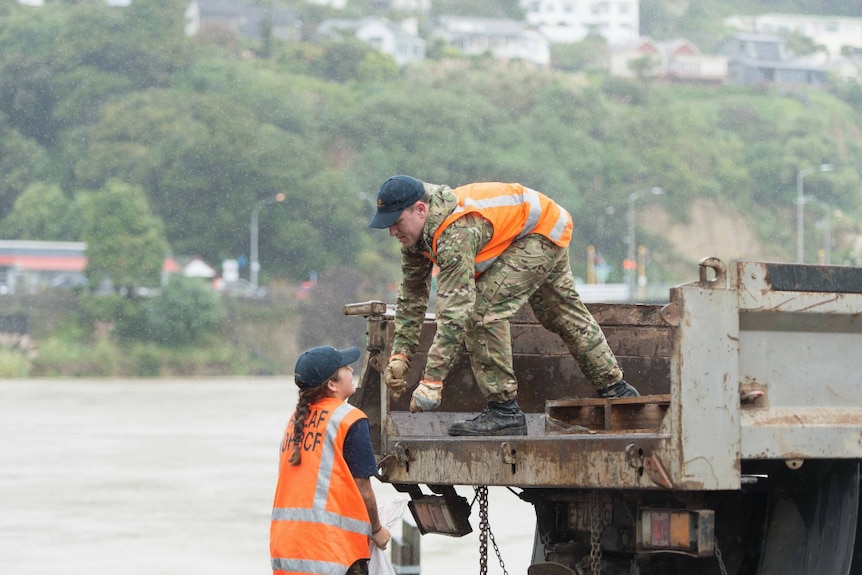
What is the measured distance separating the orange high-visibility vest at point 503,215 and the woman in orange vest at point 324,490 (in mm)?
998

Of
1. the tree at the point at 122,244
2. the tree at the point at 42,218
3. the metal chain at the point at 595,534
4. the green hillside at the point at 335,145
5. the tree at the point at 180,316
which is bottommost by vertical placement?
the metal chain at the point at 595,534

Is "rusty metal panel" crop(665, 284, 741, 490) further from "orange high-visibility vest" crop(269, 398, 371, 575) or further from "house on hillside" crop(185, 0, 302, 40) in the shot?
"house on hillside" crop(185, 0, 302, 40)

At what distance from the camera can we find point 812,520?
4.71m

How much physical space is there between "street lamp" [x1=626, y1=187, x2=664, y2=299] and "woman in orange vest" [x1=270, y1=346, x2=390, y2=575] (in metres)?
A: 86.5

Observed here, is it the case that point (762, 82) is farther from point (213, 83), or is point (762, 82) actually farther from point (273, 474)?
point (273, 474)

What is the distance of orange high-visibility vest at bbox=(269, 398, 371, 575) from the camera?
4.83 metres

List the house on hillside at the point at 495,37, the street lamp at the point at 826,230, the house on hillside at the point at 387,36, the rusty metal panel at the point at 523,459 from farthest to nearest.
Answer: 1. the house on hillside at the point at 495,37
2. the house on hillside at the point at 387,36
3. the street lamp at the point at 826,230
4. the rusty metal panel at the point at 523,459

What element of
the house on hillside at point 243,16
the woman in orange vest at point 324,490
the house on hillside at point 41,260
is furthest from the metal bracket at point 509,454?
the house on hillside at point 243,16

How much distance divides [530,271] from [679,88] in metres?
155

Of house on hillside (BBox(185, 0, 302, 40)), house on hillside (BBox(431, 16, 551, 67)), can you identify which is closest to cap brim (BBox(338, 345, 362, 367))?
house on hillside (BBox(185, 0, 302, 40))

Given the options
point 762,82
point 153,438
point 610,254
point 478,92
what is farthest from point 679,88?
point 153,438

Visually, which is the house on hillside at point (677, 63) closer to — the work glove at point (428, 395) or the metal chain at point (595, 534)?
the work glove at point (428, 395)

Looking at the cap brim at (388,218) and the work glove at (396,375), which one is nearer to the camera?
the cap brim at (388,218)

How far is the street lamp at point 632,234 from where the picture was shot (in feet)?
320
